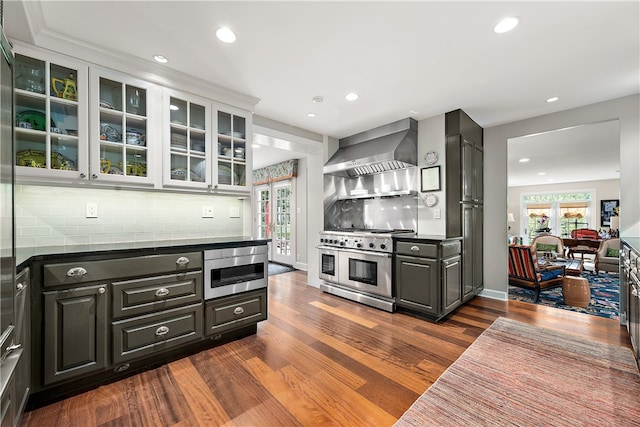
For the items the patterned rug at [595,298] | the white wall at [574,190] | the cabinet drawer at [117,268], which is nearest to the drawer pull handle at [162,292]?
the cabinet drawer at [117,268]

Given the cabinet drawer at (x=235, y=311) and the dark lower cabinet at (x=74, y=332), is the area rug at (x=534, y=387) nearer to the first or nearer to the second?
the cabinet drawer at (x=235, y=311)

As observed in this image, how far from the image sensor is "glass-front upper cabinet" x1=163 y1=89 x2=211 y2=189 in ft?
8.04

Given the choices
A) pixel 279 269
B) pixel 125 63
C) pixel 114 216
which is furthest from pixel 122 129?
pixel 279 269

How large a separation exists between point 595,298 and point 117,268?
618 centimetres

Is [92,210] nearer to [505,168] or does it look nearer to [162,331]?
[162,331]

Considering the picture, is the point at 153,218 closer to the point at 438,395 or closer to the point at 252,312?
the point at 252,312

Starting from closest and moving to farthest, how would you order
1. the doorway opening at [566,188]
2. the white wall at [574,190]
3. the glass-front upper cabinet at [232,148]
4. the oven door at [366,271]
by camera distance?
the glass-front upper cabinet at [232,148], the oven door at [366,271], the doorway opening at [566,188], the white wall at [574,190]

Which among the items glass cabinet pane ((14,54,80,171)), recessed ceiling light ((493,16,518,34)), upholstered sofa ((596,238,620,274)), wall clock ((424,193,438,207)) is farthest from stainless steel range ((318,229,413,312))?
upholstered sofa ((596,238,620,274))

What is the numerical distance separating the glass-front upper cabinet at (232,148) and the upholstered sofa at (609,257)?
746cm

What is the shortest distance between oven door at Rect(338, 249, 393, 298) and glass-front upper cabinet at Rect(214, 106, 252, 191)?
1.70 m

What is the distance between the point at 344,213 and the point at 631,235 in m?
3.40

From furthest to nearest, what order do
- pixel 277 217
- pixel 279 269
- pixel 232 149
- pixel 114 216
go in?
pixel 277 217
pixel 279 269
pixel 232 149
pixel 114 216

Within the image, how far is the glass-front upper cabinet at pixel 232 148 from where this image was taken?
2797 mm

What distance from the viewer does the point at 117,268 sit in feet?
6.20
